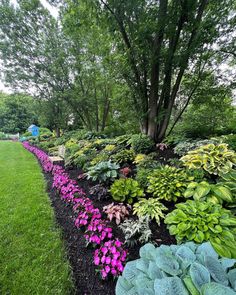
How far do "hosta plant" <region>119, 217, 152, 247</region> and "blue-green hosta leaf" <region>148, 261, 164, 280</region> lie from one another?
744 mm

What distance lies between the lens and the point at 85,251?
1.85 metres

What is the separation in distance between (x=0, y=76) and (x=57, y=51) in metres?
4.05

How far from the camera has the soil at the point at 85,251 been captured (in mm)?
1458

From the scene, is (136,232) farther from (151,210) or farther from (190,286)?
(190,286)

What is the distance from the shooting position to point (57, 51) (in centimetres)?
A: 840

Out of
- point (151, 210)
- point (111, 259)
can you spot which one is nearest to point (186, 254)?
point (111, 259)

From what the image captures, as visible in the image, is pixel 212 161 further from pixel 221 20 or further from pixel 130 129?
pixel 130 129

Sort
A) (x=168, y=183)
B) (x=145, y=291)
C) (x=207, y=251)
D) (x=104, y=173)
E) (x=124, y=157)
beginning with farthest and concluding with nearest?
(x=124, y=157) → (x=104, y=173) → (x=168, y=183) → (x=207, y=251) → (x=145, y=291)

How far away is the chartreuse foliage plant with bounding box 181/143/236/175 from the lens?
103 inches

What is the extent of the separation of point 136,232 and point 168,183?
1.01m

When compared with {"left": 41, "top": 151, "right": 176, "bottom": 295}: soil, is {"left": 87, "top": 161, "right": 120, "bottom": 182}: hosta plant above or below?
above

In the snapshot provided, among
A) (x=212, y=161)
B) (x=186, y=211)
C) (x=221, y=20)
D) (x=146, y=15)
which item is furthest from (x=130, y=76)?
(x=186, y=211)

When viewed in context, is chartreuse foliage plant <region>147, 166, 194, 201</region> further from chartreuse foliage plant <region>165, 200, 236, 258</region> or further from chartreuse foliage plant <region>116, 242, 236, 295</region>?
chartreuse foliage plant <region>116, 242, 236, 295</region>

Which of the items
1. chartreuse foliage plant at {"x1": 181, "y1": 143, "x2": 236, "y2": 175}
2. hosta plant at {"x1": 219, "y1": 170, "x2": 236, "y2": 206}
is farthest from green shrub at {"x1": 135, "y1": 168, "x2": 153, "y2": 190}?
hosta plant at {"x1": 219, "y1": 170, "x2": 236, "y2": 206}
